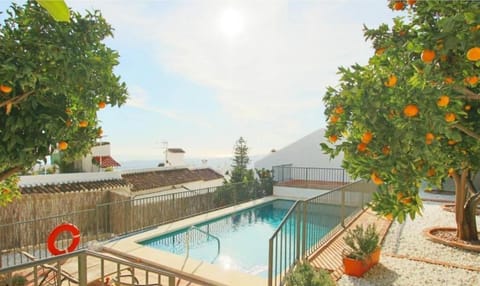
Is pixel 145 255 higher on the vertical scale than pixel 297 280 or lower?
lower

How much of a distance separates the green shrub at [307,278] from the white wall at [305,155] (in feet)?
51.6

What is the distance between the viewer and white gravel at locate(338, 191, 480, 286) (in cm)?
472

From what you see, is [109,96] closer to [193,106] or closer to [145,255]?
[145,255]

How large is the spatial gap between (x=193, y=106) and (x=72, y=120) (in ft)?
57.7

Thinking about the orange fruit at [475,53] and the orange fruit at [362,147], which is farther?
the orange fruit at [362,147]

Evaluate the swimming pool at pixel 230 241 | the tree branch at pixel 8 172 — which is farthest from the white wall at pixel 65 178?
the tree branch at pixel 8 172

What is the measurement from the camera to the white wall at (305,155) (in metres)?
19.1

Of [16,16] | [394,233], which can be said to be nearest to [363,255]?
[394,233]

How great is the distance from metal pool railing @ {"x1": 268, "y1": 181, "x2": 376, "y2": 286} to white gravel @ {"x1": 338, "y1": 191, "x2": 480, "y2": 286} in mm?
900

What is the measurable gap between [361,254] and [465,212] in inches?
130

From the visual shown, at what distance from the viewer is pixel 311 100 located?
14.3 m

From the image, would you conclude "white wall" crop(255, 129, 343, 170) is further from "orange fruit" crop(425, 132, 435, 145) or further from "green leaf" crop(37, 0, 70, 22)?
"green leaf" crop(37, 0, 70, 22)

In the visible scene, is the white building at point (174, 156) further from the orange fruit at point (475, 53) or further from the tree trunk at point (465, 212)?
the orange fruit at point (475, 53)

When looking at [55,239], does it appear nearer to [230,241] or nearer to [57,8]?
[230,241]
